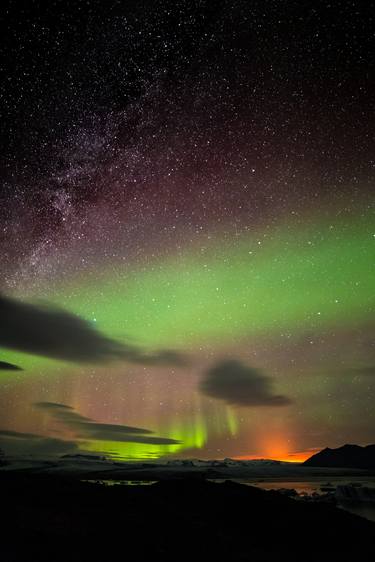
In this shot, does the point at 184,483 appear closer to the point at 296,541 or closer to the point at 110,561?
the point at 296,541

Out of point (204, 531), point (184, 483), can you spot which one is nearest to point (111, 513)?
point (204, 531)

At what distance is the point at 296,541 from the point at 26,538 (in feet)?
39.2

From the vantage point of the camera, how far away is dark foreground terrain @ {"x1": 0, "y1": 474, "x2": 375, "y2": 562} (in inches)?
591

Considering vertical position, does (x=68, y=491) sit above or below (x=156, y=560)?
above

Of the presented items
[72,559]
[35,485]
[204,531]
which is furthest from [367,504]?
[72,559]

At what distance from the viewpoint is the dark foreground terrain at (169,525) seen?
15.0m

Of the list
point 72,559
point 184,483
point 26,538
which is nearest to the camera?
point 72,559

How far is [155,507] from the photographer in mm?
21406

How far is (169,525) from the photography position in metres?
18.5

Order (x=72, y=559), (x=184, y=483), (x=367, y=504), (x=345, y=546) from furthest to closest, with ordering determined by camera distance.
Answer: (x=367, y=504)
(x=184, y=483)
(x=345, y=546)
(x=72, y=559)

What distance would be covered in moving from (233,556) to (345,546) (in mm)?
6090

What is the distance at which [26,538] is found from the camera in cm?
1516

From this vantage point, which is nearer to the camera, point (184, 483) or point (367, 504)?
point (184, 483)

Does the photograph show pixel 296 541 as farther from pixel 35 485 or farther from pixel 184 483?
pixel 35 485
